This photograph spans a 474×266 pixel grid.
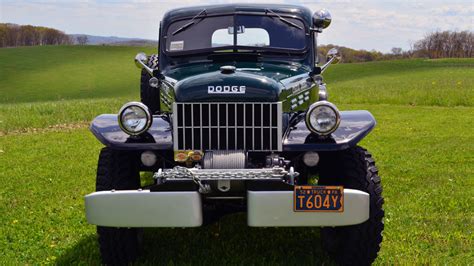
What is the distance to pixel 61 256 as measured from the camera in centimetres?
446

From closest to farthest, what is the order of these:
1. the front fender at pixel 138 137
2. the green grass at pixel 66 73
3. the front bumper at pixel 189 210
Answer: the front bumper at pixel 189 210 < the front fender at pixel 138 137 < the green grass at pixel 66 73

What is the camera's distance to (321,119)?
12.6ft

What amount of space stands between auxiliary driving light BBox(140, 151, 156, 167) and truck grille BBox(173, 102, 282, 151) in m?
0.28

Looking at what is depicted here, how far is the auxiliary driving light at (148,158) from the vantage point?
4.04 m

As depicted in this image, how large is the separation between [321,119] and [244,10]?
5.96 feet

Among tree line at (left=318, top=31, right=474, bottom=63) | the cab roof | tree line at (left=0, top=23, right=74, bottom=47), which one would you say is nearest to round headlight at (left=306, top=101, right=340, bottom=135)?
the cab roof

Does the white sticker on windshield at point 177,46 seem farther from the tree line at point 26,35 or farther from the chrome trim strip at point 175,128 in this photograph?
the tree line at point 26,35

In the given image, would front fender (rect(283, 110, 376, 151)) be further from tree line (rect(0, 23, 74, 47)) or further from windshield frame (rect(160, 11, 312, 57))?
tree line (rect(0, 23, 74, 47))

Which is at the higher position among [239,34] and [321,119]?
[239,34]

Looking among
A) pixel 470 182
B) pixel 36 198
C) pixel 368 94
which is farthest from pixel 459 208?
pixel 368 94

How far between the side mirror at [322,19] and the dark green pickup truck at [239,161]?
484mm

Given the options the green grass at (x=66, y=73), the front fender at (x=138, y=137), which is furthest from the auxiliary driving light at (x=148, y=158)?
the green grass at (x=66, y=73)

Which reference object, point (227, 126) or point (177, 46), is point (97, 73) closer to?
point (177, 46)

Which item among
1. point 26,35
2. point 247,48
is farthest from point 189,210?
point 26,35
